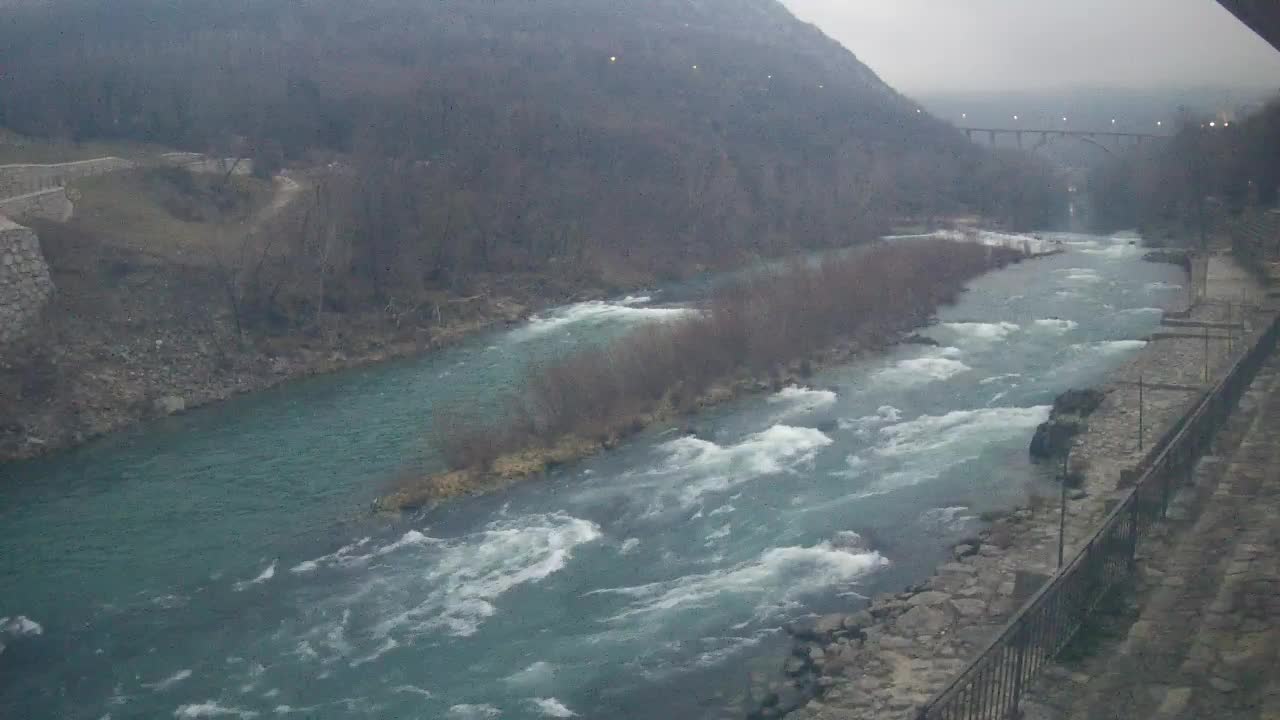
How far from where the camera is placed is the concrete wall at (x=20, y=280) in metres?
16.0

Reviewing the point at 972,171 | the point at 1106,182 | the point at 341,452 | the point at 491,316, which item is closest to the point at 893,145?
the point at 972,171

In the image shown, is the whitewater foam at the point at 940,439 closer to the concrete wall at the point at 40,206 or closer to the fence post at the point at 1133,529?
the fence post at the point at 1133,529

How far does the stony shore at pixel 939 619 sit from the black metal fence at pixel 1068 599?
769mm

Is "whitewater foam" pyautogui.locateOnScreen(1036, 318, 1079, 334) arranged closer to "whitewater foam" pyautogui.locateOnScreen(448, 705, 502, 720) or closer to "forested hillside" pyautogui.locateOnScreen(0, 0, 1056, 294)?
"forested hillside" pyautogui.locateOnScreen(0, 0, 1056, 294)

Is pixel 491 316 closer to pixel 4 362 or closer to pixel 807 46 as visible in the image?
pixel 4 362

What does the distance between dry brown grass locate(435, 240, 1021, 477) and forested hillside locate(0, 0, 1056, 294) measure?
7211 millimetres

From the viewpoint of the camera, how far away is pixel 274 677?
23.9ft

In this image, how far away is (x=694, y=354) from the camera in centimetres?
1422

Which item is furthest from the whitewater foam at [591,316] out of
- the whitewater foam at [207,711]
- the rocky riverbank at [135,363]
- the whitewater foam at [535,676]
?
the whitewater foam at [207,711]

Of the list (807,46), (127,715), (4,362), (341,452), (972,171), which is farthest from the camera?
(807,46)

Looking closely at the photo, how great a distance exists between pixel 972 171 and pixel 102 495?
1175 inches

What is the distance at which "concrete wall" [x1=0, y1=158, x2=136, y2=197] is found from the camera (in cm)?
1939

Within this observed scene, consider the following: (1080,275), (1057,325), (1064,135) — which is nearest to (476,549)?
(1057,325)

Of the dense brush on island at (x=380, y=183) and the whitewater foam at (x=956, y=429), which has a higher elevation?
the dense brush on island at (x=380, y=183)
